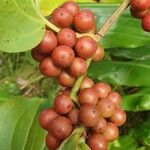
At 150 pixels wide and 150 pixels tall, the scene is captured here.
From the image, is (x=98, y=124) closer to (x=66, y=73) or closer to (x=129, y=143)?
(x=66, y=73)

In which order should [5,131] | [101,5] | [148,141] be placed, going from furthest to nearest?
[148,141]
[101,5]
[5,131]

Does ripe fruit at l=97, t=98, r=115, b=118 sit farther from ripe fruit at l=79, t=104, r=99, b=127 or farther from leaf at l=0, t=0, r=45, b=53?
leaf at l=0, t=0, r=45, b=53

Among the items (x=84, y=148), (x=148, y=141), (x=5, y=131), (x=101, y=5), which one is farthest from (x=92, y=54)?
(x=148, y=141)

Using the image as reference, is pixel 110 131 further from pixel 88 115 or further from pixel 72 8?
pixel 72 8

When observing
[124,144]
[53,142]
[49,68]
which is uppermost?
[49,68]

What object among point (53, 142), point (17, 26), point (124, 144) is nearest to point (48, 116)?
point (53, 142)

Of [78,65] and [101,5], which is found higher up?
[78,65]

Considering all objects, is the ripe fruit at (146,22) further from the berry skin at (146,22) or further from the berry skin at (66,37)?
the berry skin at (66,37)
